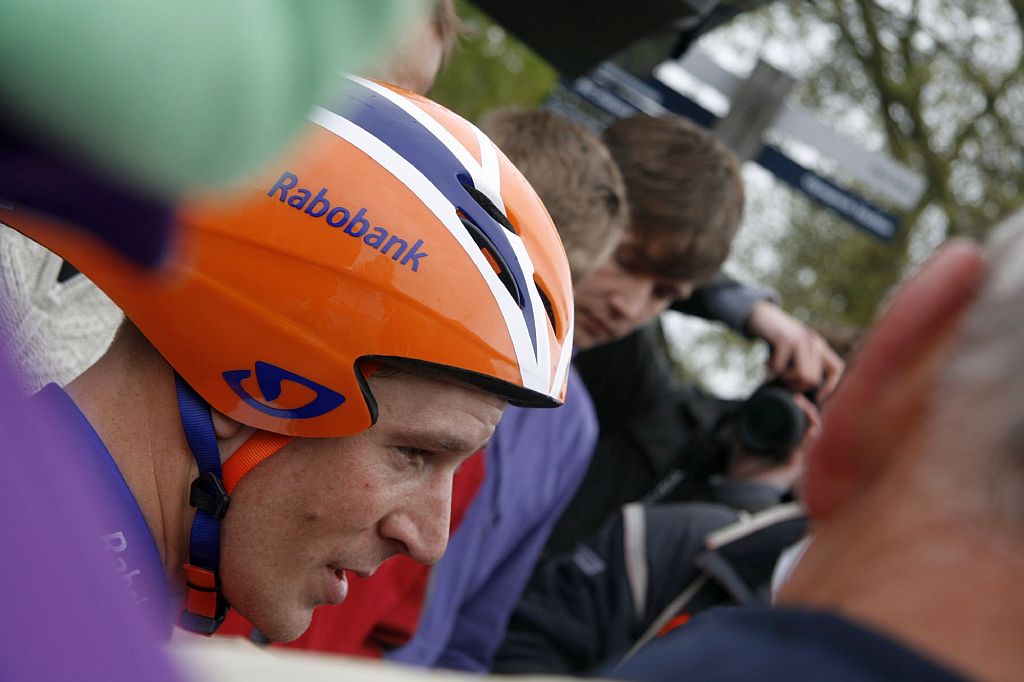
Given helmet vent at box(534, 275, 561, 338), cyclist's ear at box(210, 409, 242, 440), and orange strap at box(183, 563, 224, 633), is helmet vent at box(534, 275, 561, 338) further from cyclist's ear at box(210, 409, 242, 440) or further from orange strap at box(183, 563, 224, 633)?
orange strap at box(183, 563, 224, 633)

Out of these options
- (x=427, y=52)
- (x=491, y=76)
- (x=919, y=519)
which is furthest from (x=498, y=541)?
(x=491, y=76)

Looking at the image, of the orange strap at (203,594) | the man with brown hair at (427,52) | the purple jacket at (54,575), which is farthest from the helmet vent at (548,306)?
the purple jacket at (54,575)

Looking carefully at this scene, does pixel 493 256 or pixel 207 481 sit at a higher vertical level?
pixel 493 256

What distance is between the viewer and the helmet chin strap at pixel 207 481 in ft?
7.79

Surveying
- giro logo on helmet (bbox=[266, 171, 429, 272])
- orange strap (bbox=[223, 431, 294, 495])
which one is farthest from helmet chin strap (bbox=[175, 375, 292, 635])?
giro logo on helmet (bbox=[266, 171, 429, 272])

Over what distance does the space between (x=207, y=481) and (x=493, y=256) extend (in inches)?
26.7

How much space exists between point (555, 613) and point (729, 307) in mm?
1931

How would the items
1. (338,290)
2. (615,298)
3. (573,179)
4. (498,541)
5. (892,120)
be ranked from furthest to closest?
(892,120) < (615,298) < (498,541) < (573,179) < (338,290)

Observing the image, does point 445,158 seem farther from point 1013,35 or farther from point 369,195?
point 1013,35

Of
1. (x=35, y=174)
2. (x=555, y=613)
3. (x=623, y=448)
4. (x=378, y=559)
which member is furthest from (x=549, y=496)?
(x=35, y=174)

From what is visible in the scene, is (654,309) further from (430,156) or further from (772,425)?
(430,156)

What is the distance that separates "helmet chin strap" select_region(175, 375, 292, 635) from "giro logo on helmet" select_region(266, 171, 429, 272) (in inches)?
15.6

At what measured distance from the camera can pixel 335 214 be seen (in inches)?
92.0

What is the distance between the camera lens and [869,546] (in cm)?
105
